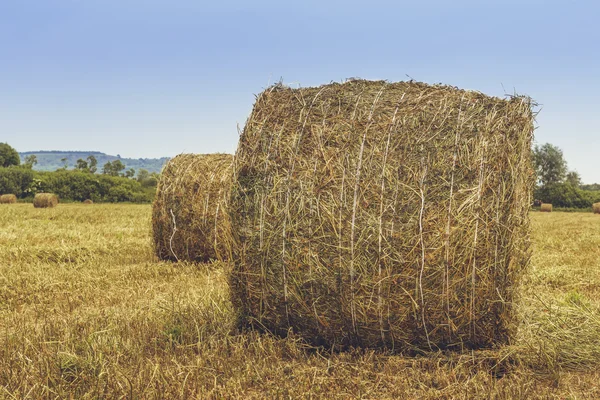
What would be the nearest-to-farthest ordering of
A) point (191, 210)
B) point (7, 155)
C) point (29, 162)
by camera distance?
point (191, 210)
point (29, 162)
point (7, 155)

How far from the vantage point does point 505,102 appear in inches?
208

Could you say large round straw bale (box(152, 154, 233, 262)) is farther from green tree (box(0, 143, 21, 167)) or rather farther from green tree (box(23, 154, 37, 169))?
green tree (box(0, 143, 21, 167))

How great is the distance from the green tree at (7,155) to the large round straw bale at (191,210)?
9560 cm

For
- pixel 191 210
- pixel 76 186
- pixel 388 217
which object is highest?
pixel 388 217

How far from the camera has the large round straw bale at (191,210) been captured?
395 inches

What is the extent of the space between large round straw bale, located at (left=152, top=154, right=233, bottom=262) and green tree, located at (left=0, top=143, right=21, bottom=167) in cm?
9560

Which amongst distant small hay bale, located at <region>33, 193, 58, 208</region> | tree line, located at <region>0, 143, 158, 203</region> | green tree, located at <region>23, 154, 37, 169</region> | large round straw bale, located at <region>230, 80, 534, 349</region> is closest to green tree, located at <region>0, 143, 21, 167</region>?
green tree, located at <region>23, 154, 37, 169</region>

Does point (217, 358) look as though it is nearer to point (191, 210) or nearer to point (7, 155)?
point (191, 210)

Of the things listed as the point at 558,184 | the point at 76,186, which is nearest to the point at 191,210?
the point at 76,186

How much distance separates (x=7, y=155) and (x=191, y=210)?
98596 mm

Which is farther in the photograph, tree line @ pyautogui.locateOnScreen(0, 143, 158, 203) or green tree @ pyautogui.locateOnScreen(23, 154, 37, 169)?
green tree @ pyautogui.locateOnScreen(23, 154, 37, 169)

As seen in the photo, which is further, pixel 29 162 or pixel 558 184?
pixel 29 162

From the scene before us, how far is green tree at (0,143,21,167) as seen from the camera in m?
94.8

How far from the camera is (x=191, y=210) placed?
33.0 ft
